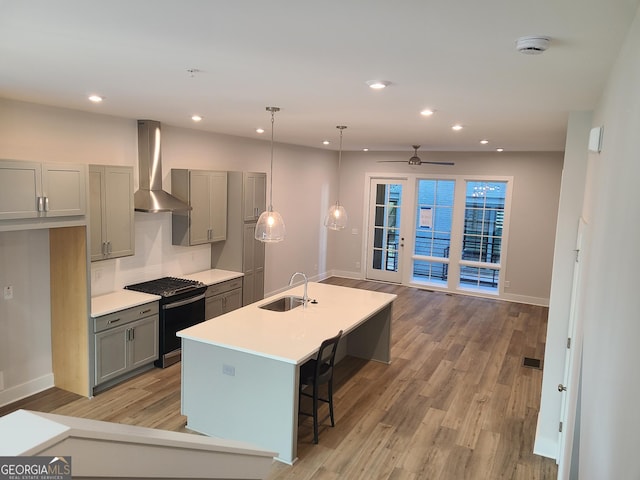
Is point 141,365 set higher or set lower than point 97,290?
lower

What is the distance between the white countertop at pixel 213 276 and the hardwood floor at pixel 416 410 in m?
1.28

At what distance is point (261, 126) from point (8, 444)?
5.24m

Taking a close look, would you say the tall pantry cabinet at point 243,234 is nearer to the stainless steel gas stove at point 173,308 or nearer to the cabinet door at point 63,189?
the stainless steel gas stove at point 173,308

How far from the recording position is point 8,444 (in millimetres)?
638

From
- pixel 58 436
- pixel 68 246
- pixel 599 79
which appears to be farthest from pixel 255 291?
pixel 58 436

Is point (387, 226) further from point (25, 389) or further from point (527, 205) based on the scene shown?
point (25, 389)

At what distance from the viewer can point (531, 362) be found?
6.12 metres

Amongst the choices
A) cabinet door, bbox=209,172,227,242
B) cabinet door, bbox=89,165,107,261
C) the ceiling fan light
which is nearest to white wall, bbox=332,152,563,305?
the ceiling fan light

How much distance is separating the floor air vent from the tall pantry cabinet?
3852 mm

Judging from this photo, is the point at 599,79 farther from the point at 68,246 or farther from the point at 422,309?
the point at 422,309

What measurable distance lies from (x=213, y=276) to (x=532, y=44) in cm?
526

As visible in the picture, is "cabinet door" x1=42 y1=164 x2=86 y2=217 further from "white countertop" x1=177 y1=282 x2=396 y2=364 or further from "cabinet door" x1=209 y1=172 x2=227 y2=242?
"cabinet door" x1=209 y1=172 x2=227 y2=242

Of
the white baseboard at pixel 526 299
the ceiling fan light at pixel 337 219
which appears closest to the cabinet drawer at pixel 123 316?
the ceiling fan light at pixel 337 219

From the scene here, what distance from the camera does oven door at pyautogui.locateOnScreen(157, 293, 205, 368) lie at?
5367mm
